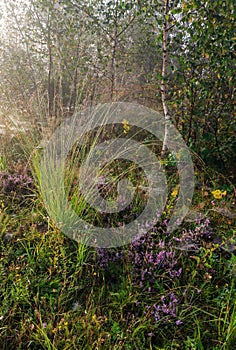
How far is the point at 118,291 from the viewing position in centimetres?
155

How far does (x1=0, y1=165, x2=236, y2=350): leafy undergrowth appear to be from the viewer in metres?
1.31

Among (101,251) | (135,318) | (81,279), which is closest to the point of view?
(135,318)

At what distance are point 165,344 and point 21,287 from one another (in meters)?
0.78

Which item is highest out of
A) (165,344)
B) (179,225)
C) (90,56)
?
(90,56)

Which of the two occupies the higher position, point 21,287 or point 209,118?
point 209,118

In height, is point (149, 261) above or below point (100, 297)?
above

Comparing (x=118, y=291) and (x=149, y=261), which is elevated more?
(x=149, y=261)

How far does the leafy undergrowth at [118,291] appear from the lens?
4.29 feet

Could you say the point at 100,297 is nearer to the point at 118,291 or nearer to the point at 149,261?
the point at 118,291

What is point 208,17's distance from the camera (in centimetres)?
235

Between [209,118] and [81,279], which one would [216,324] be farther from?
[209,118]

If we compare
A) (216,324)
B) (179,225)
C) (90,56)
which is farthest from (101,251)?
(90,56)

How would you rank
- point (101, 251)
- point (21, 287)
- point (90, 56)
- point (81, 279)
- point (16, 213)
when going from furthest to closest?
point (90, 56)
point (16, 213)
point (101, 251)
point (81, 279)
point (21, 287)

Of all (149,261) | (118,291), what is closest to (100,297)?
(118,291)
